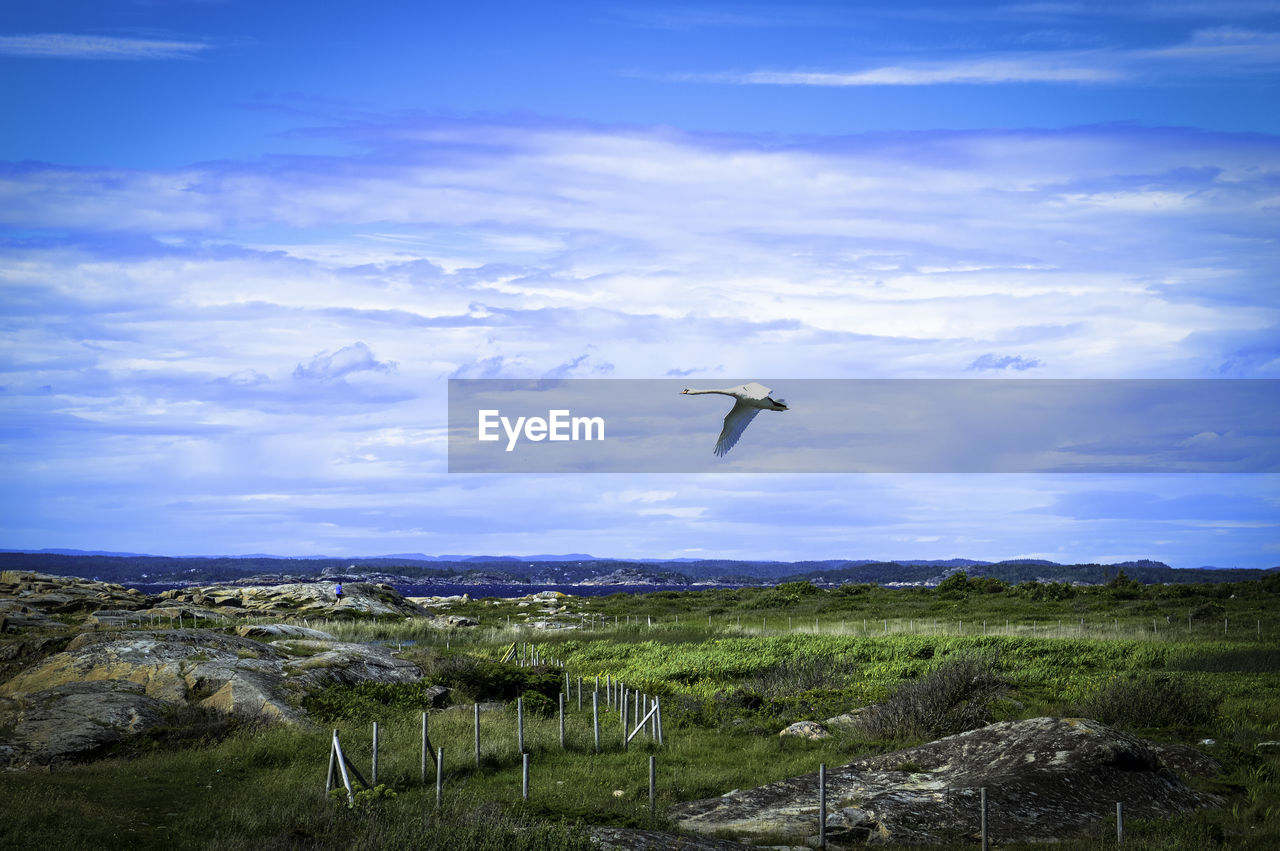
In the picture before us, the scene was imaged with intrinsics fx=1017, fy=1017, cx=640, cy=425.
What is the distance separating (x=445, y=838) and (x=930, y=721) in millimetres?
15368

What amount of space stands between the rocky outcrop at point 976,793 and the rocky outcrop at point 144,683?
1154 cm

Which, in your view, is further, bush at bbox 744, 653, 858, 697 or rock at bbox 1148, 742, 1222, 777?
bush at bbox 744, 653, 858, 697

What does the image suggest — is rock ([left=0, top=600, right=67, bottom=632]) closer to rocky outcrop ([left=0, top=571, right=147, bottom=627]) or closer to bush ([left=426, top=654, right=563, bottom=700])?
rocky outcrop ([left=0, top=571, right=147, bottom=627])

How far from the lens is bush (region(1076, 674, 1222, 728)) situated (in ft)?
78.1

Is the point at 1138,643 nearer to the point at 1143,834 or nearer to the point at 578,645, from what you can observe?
the point at 578,645

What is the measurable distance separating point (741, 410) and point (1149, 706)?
1207cm

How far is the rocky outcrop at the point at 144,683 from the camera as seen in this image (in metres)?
19.3

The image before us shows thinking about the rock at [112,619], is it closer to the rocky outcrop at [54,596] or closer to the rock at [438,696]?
the rocky outcrop at [54,596]

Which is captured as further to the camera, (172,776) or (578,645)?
(578,645)

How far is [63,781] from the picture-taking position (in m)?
16.0

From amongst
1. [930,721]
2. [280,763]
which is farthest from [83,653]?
[930,721]

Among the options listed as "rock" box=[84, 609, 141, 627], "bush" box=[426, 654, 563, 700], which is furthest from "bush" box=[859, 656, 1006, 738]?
"rock" box=[84, 609, 141, 627]

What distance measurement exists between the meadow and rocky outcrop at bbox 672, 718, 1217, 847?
82cm

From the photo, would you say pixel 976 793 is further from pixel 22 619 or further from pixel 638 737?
pixel 22 619
